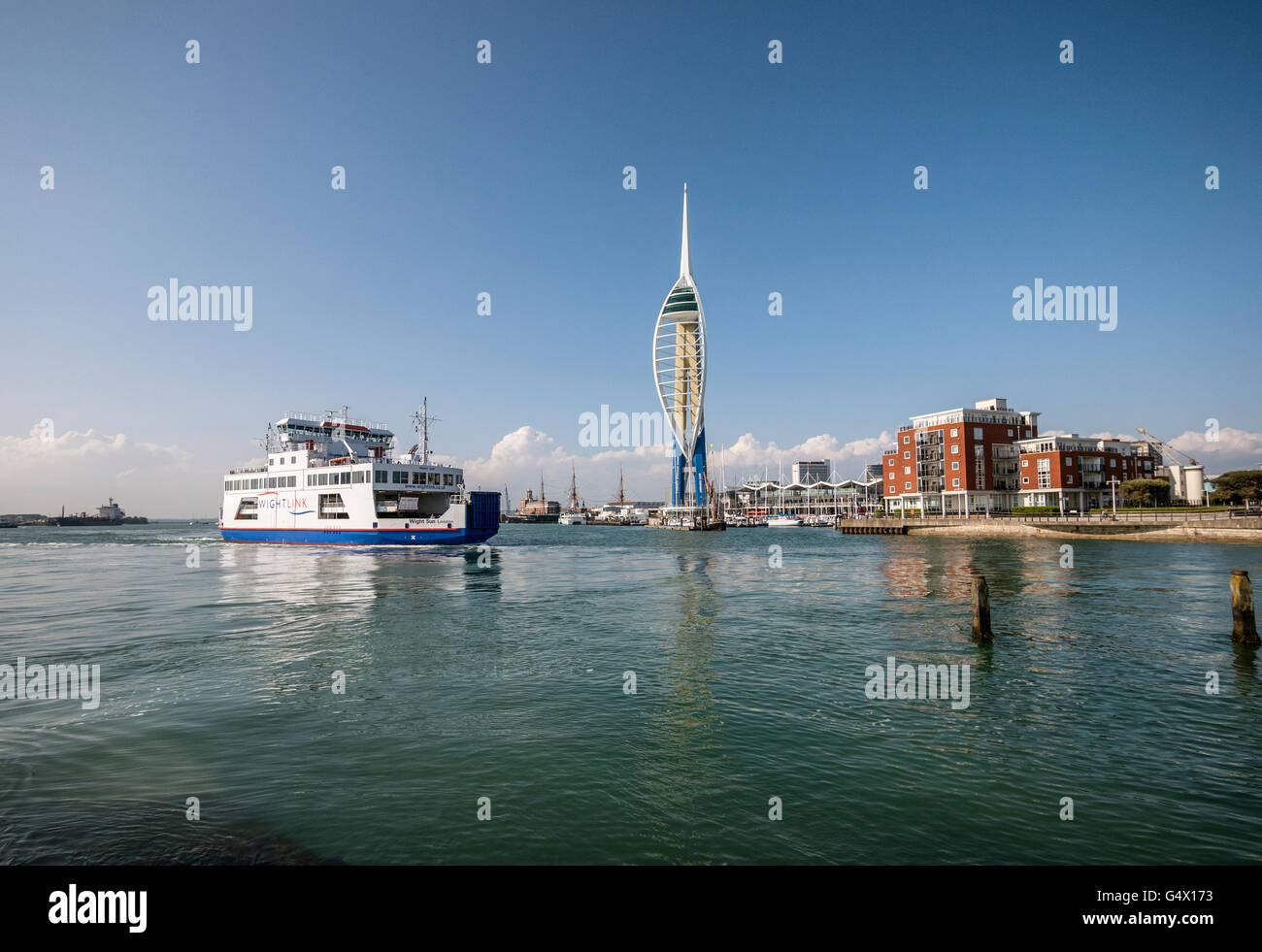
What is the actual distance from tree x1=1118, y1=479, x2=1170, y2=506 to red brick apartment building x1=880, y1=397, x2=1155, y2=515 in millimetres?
6170

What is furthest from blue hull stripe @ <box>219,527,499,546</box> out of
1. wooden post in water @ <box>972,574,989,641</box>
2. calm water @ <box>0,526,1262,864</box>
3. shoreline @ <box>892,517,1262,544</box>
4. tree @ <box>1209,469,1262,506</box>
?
tree @ <box>1209,469,1262,506</box>

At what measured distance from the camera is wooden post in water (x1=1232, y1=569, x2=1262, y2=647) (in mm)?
16656

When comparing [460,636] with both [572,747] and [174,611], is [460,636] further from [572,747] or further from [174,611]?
[174,611]

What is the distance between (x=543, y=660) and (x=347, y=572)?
29037 mm

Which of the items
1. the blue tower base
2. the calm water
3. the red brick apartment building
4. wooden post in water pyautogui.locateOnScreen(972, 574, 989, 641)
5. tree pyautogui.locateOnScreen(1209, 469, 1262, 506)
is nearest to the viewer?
the calm water

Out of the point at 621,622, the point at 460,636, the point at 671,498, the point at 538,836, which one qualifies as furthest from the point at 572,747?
the point at 671,498

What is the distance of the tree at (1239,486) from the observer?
3233 inches

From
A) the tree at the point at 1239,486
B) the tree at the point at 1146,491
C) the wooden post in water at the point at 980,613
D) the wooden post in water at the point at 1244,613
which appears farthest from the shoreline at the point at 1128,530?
the wooden post in water at the point at 980,613

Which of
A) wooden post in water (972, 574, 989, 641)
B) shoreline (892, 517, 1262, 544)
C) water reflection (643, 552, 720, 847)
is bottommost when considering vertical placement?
shoreline (892, 517, 1262, 544)

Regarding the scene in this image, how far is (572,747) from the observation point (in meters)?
10.4

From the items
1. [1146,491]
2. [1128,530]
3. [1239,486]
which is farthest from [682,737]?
[1239,486]

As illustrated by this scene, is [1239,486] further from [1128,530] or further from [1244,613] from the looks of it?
[1244,613]

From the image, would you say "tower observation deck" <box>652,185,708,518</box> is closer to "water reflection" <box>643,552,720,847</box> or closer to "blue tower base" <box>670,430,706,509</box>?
"blue tower base" <box>670,430,706,509</box>
